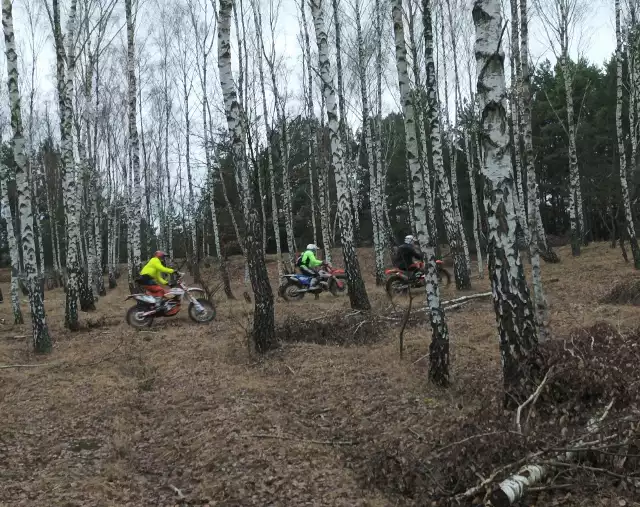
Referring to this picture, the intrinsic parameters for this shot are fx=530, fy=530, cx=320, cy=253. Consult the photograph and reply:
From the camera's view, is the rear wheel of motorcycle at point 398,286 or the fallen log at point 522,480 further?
the rear wheel of motorcycle at point 398,286

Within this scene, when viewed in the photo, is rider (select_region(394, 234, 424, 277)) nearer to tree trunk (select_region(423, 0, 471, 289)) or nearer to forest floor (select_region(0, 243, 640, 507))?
tree trunk (select_region(423, 0, 471, 289))

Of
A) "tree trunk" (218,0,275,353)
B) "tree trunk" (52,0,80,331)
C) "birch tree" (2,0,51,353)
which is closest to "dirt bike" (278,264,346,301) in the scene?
"tree trunk" (52,0,80,331)

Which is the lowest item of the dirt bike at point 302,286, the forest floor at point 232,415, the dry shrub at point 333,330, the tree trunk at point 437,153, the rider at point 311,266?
the forest floor at point 232,415

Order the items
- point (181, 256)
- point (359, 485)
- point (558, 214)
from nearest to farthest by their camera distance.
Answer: point (359, 485)
point (558, 214)
point (181, 256)

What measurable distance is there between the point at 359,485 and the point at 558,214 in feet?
102

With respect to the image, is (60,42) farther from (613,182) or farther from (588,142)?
(588,142)

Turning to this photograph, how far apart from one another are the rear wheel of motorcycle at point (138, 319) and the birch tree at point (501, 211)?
818 cm

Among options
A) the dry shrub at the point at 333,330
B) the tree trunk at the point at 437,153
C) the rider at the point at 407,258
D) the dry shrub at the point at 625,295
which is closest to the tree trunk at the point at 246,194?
the dry shrub at the point at 333,330

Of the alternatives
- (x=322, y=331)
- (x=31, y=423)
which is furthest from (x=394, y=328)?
(x=31, y=423)

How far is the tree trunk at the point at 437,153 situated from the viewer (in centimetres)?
668

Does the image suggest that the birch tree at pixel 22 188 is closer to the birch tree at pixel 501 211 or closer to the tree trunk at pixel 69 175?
the tree trunk at pixel 69 175

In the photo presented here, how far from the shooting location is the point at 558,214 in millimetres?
31484

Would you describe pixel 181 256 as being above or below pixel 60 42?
below

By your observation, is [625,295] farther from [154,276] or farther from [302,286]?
[154,276]
